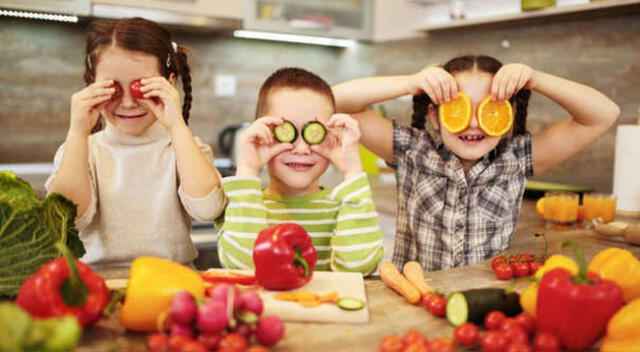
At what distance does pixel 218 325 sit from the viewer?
882mm

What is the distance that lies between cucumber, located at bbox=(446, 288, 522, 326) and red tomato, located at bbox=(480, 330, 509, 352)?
0.12 m

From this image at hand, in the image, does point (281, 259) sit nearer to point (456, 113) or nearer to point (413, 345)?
point (413, 345)

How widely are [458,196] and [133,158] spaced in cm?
99

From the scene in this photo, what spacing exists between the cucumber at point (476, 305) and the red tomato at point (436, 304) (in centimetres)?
2

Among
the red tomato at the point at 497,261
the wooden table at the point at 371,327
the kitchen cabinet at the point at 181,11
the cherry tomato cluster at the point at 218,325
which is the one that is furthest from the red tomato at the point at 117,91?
the kitchen cabinet at the point at 181,11

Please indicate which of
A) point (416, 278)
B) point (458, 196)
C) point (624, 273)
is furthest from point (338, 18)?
point (624, 273)

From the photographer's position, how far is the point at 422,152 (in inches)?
76.2

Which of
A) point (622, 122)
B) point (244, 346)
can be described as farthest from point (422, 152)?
point (622, 122)

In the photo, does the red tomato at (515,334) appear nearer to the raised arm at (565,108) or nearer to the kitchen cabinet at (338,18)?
the raised arm at (565,108)

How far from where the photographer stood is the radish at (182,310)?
2.91 ft

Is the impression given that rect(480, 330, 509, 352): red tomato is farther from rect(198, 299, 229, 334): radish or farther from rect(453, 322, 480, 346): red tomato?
rect(198, 299, 229, 334): radish

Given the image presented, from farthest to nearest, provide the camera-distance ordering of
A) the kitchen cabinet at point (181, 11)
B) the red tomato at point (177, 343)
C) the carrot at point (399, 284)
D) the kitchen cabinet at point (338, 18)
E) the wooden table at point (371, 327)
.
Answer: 1. the kitchen cabinet at point (338, 18)
2. the kitchen cabinet at point (181, 11)
3. the carrot at point (399, 284)
4. the wooden table at point (371, 327)
5. the red tomato at point (177, 343)

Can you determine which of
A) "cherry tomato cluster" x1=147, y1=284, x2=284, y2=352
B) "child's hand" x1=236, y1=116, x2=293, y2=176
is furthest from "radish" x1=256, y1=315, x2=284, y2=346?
"child's hand" x1=236, y1=116, x2=293, y2=176

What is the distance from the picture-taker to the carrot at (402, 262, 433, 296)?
1.19m
